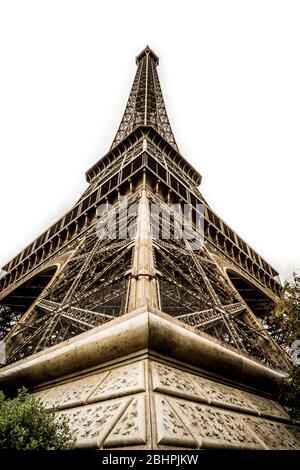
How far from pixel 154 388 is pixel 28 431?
1297mm

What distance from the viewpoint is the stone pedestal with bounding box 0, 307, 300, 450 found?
3.15m

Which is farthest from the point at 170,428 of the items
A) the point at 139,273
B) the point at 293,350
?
the point at 293,350

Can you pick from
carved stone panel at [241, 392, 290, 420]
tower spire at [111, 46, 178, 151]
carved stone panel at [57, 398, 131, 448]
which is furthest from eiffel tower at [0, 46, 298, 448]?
tower spire at [111, 46, 178, 151]

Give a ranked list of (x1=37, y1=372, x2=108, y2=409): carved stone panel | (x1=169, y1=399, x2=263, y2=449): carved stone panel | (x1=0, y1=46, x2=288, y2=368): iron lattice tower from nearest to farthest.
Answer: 1. (x1=169, y1=399, x2=263, y2=449): carved stone panel
2. (x1=37, y1=372, x2=108, y2=409): carved stone panel
3. (x1=0, y1=46, x2=288, y2=368): iron lattice tower

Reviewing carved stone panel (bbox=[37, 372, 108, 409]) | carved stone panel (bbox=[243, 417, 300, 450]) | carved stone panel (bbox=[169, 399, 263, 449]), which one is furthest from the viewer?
carved stone panel (bbox=[243, 417, 300, 450])

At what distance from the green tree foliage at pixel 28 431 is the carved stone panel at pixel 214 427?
4.02 ft

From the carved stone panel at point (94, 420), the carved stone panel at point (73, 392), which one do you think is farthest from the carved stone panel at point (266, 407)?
the carved stone panel at point (94, 420)

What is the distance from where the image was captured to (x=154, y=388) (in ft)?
11.5

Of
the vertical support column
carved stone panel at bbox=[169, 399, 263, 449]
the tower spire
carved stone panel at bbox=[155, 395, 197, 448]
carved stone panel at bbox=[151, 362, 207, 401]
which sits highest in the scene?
the tower spire

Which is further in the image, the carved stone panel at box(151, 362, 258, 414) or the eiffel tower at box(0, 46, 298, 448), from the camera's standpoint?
the eiffel tower at box(0, 46, 298, 448)

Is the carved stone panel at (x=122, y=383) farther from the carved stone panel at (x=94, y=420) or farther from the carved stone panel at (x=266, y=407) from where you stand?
the carved stone panel at (x=266, y=407)

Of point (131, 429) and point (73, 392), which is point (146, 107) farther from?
point (131, 429)

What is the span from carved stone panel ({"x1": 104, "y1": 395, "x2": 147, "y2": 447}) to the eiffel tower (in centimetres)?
26

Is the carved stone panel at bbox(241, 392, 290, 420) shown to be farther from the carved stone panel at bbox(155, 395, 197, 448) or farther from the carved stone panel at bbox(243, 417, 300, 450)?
the carved stone panel at bbox(155, 395, 197, 448)
